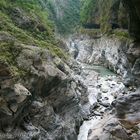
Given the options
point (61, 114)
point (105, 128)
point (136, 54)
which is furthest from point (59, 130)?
point (136, 54)

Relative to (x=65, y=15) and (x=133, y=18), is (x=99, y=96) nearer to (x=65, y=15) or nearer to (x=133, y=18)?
(x=133, y=18)

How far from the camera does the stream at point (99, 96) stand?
29484mm

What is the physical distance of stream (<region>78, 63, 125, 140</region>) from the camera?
29.5 meters

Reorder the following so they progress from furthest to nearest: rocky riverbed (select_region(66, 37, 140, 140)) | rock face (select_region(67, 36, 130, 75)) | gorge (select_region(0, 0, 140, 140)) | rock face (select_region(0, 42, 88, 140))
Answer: rock face (select_region(67, 36, 130, 75))
rock face (select_region(0, 42, 88, 140))
gorge (select_region(0, 0, 140, 140))
rocky riverbed (select_region(66, 37, 140, 140))

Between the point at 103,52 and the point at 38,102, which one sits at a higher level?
the point at 38,102

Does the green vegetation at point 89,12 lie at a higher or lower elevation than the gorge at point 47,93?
higher

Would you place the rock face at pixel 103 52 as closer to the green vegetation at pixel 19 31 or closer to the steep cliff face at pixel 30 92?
the green vegetation at pixel 19 31

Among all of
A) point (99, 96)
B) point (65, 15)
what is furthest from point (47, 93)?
point (65, 15)

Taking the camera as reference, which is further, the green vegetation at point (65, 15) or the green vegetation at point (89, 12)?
the green vegetation at point (65, 15)

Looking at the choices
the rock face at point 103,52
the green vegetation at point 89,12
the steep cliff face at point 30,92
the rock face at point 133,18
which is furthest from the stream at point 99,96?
the green vegetation at point 89,12

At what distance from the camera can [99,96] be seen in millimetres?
42469

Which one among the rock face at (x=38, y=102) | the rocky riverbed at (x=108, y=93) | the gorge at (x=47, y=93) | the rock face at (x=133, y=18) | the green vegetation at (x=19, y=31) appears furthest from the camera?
the rock face at (x=133, y=18)

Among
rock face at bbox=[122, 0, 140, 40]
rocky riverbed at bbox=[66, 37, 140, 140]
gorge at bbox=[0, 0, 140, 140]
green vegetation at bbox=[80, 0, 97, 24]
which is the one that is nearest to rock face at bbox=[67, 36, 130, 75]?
rocky riverbed at bbox=[66, 37, 140, 140]

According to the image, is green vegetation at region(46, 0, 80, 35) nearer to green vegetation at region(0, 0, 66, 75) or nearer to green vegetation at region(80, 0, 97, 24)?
green vegetation at region(80, 0, 97, 24)
